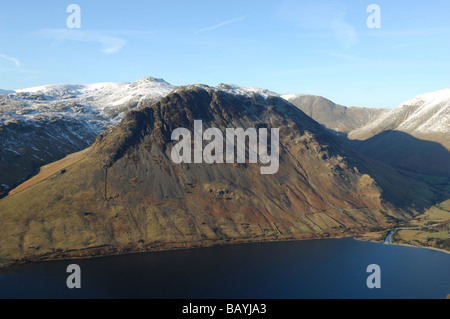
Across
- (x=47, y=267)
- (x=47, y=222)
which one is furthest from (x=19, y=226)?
(x=47, y=267)

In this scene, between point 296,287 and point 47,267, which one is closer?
point 296,287
